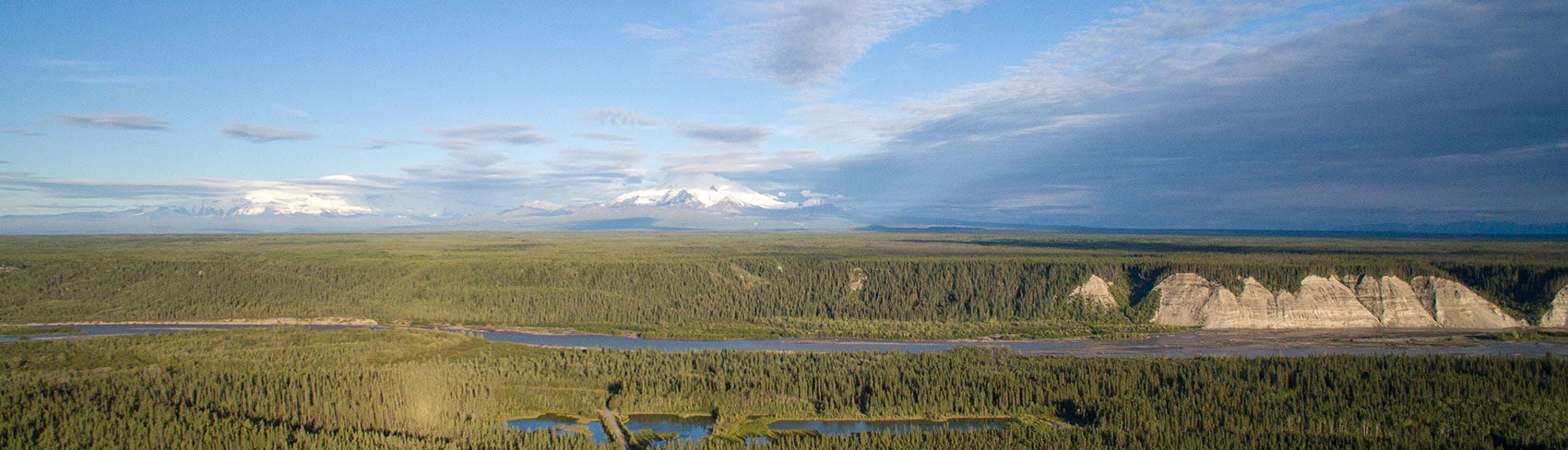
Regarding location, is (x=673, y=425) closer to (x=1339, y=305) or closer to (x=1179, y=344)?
(x=1179, y=344)

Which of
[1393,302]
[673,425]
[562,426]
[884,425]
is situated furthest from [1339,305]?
[562,426]

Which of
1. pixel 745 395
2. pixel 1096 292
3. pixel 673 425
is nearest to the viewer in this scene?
pixel 673 425

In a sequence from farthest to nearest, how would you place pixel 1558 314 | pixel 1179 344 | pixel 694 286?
1. pixel 694 286
2. pixel 1558 314
3. pixel 1179 344

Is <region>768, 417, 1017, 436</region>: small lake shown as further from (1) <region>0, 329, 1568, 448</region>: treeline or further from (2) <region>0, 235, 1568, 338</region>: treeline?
(2) <region>0, 235, 1568, 338</region>: treeline

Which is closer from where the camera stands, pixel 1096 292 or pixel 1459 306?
pixel 1459 306

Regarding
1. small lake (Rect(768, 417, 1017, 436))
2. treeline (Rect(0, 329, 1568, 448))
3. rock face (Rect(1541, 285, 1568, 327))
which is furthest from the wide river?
small lake (Rect(768, 417, 1017, 436))

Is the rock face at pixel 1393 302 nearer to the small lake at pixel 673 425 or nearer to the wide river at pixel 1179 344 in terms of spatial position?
the wide river at pixel 1179 344

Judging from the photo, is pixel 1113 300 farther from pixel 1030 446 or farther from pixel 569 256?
pixel 569 256

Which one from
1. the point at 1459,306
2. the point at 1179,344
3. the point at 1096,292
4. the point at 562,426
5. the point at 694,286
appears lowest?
the point at 562,426
